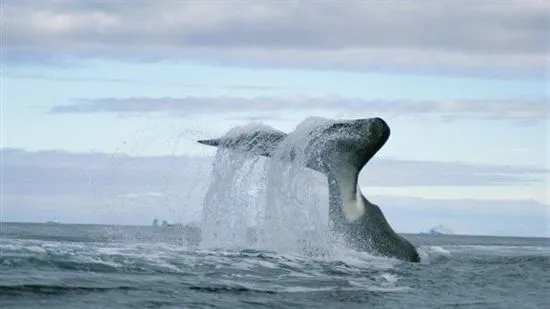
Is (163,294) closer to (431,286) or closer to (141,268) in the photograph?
(141,268)

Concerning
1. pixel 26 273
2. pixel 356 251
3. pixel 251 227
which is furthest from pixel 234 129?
pixel 26 273

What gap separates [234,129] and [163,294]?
290 inches

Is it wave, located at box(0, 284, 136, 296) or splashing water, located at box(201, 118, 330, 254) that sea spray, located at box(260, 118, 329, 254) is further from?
wave, located at box(0, 284, 136, 296)

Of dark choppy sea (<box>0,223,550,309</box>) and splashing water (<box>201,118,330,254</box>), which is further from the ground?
splashing water (<box>201,118,330,254</box>)

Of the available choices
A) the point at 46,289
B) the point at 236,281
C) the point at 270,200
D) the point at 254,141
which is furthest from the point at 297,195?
the point at 46,289

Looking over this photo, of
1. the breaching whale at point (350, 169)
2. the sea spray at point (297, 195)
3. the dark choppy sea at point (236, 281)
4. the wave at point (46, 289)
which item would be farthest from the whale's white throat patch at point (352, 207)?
the wave at point (46, 289)

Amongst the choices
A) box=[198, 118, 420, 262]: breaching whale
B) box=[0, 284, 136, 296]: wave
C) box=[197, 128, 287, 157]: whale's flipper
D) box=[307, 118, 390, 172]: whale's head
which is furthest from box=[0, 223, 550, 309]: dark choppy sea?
box=[197, 128, 287, 157]: whale's flipper

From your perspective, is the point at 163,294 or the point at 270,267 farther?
the point at 270,267

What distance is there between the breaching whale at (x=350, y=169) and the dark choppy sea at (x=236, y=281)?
0.44m

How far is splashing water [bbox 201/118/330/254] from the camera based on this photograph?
20344 mm

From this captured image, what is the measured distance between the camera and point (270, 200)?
20.6m

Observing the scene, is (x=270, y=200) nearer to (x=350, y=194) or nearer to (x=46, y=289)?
(x=350, y=194)

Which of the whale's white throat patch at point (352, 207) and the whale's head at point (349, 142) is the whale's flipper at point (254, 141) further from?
the whale's white throat patch at point (352, 207)

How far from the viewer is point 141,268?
55.1 feet
